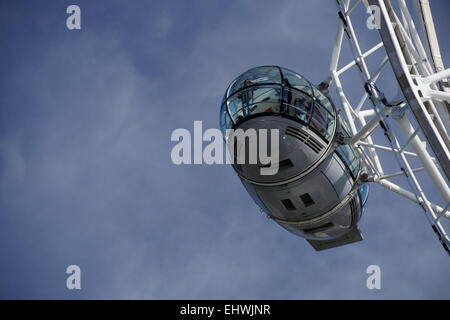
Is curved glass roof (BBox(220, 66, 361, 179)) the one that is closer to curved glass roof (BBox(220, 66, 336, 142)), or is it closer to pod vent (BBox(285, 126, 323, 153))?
curved glass roof (BBox(220, 66, 336, 142))

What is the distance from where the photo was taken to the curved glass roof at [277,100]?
17562mm

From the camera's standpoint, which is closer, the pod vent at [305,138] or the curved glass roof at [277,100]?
the pod vent at [305,138]

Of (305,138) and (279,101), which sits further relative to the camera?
(279,101)

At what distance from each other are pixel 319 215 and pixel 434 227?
4.16 metres

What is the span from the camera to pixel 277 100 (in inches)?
692

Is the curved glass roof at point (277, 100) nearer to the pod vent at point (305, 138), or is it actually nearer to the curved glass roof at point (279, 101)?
the curved glass roof at point (279, 101)

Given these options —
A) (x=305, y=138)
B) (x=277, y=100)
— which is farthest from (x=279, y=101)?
(x=305, y=138)

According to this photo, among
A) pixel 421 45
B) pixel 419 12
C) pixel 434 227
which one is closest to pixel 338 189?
pixel 434 227

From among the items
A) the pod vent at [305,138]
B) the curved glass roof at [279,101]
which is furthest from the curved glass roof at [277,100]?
the pod vent at [305,138]

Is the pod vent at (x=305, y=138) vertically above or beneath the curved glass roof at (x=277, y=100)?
beneath

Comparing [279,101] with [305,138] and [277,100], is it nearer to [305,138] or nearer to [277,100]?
[277,100]

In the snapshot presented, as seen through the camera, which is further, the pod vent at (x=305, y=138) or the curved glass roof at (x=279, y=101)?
the curved glass roof at (x=279, y=101)

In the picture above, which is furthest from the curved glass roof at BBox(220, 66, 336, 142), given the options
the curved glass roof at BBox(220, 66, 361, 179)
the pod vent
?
the pod vent

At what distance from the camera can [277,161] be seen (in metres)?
17.1
